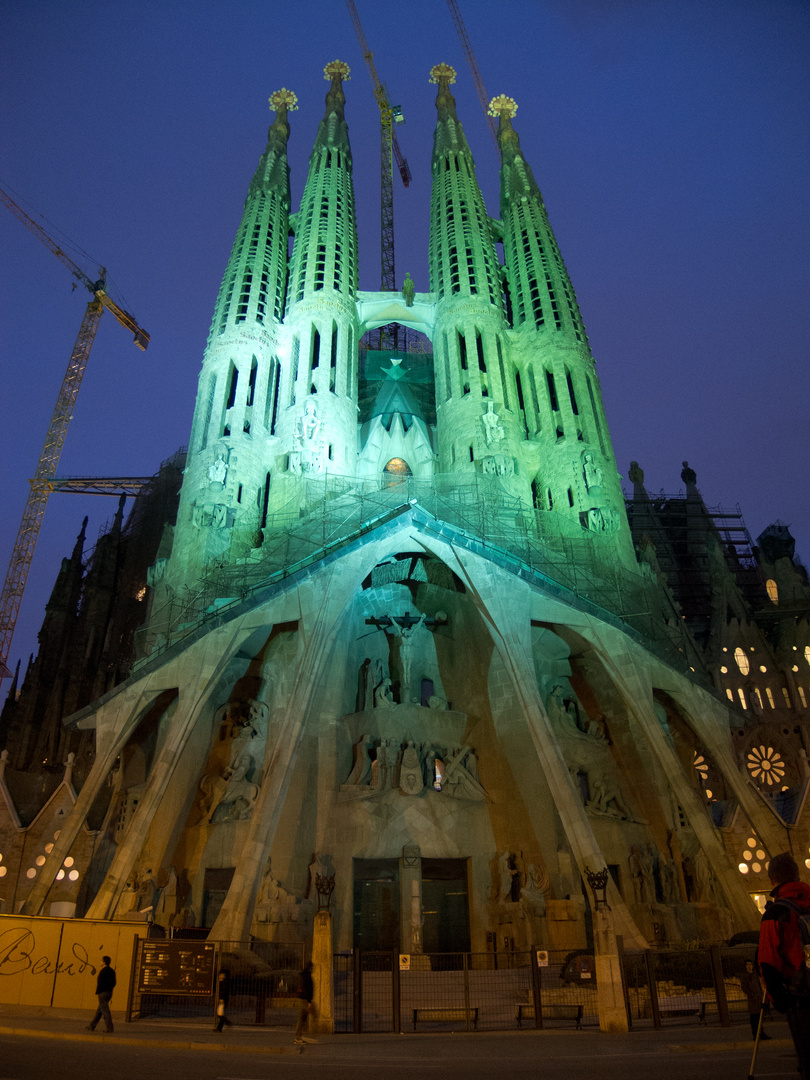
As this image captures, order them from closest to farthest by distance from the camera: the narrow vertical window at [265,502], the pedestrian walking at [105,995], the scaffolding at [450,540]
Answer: the pedestrian walking at [105,995] < the scaffolding at [450,540] < the narrow vertical window at [265,502]

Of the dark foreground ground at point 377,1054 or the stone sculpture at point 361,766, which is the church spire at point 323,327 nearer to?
the stone sculpture at point 361,766

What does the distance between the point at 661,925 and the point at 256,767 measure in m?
16.3

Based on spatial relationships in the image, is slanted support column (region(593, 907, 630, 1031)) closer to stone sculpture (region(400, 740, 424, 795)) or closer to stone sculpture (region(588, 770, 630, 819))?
stone sculpture (region(400, 740, 424, 795))

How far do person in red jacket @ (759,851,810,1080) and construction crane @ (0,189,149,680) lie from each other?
185 feet

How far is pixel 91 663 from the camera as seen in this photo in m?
45.9

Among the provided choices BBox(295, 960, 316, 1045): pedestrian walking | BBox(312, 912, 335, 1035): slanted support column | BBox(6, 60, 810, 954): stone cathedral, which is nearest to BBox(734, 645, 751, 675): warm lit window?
BBox(6, 60, 810, 954): stone cathedral

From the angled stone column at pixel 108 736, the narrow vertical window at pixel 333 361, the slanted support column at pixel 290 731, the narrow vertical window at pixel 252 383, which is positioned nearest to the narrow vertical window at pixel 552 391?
the narrow vertical window at pixel 333 361

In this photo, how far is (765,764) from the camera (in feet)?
127

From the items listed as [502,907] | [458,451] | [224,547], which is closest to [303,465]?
[224,547]

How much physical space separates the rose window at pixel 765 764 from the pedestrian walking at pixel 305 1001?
112 feet

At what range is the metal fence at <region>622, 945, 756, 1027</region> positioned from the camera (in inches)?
473

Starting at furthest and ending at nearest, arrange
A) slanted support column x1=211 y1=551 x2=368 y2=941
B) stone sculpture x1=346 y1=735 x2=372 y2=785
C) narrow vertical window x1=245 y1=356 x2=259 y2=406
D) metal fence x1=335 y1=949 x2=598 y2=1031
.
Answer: narrow vertical window x1=245 y1=356 x2=259 y2=406 → stone sculpture x1=346 y1=735 x2=372 y2=785 → slanted support column x1=211 y1=551 x2=368 y2=941 → metal fence x1=335 y1=949 x2=598 y2=1031

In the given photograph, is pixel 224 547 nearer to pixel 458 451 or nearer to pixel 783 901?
pixel 458 451

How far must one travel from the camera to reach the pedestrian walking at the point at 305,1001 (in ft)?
36.2
